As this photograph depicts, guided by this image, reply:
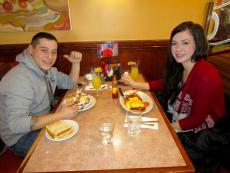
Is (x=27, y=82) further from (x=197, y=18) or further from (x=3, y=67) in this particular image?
(x=197, y=18)

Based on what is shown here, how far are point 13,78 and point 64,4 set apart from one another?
1.36 meters

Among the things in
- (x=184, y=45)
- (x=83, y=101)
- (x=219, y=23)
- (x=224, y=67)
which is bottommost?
(x=83, y=101)

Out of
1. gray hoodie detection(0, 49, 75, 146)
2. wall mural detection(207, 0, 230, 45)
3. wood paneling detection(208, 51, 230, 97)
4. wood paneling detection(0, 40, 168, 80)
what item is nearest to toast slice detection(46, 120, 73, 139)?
gray hoodie detection(0, 49, 75, 146)

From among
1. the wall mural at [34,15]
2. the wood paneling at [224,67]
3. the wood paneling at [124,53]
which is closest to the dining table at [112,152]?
the wood paneling at [224,67]

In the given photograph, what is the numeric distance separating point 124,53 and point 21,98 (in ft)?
5.40

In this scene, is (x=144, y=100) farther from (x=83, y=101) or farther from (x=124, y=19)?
(x=124, y=19)

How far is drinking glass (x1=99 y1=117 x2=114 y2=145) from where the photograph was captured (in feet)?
A: 3.66

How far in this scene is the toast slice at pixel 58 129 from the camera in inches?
44.8

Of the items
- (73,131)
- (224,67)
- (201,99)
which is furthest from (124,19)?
(73,131)

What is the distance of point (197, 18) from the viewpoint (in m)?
2.52

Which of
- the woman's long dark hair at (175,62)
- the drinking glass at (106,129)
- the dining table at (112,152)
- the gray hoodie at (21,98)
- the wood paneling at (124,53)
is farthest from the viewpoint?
the wood paneling at (124,53)

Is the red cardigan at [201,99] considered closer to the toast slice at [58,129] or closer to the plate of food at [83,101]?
the plate of food at [83,101]

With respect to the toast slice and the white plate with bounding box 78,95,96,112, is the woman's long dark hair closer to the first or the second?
the white plate with bounding box 78,95,96,112

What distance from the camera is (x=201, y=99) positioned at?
4.48 ft
